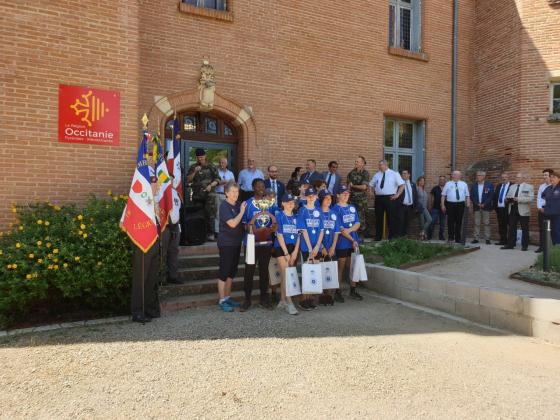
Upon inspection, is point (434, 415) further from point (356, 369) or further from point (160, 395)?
point (160, 395)

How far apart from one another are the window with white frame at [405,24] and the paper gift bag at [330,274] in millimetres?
8426

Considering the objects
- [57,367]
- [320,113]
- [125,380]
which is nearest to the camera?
[125,380]

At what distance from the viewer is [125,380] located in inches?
153

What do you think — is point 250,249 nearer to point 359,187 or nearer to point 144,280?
point 144,280

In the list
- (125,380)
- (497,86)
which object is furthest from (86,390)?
(497,86)

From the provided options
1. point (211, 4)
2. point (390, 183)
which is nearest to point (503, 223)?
point (390, 183)

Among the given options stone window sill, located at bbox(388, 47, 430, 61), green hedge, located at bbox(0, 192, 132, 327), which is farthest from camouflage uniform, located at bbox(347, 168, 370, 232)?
green hedge, located at bbox(0, 192, 132, 327)

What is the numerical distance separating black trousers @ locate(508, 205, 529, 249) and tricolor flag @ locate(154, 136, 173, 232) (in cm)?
786

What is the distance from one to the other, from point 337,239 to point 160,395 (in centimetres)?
400

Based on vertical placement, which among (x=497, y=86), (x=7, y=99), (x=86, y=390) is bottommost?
(x=86, y=390)

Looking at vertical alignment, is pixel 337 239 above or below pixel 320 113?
below

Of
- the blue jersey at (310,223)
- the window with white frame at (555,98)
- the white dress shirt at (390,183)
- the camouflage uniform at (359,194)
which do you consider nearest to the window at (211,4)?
the camouflage uniform at (359,194)

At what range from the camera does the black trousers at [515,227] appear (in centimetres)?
969

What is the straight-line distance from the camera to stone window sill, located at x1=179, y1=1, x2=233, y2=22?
8.99 meters
